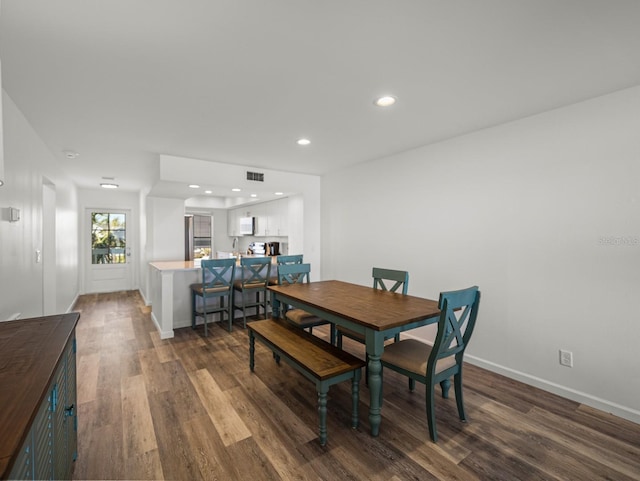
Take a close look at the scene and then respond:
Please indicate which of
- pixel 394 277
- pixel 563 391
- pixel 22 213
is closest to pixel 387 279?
pixel 394 277

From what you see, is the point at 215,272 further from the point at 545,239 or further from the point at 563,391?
the point at 563,391

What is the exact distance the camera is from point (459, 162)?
3297 millimetres

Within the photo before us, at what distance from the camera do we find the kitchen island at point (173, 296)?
3982 mm

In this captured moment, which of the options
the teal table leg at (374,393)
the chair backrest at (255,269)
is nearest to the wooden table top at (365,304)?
the teal table leg at (374,393)

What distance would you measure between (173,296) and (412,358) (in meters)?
3.58

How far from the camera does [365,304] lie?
2504 millimetres

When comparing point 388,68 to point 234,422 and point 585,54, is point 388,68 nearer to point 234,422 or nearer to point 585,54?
point 585,54

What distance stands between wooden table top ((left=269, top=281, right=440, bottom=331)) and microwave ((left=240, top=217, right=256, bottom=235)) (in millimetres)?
4380

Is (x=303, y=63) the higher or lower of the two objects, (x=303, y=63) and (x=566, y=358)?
the higher

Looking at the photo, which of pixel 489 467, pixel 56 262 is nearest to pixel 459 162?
pixel 489 467

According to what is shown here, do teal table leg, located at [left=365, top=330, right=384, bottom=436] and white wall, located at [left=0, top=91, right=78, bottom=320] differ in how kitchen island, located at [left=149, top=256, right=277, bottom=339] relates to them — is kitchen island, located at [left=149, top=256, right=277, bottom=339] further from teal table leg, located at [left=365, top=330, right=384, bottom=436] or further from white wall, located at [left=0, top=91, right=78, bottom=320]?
teal table leg, located at [left=365, top=330, right=384, bottom=436]

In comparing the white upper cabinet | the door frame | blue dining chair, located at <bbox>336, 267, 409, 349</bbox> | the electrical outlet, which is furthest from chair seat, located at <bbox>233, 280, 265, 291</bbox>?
the door frame

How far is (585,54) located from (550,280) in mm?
1727

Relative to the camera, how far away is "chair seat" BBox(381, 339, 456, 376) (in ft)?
6.73
